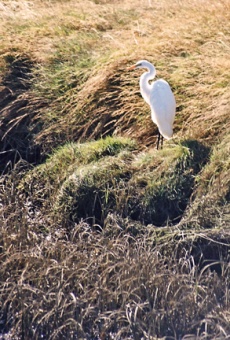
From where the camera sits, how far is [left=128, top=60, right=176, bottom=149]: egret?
259 inches

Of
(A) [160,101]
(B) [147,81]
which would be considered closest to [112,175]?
(A) [160,101]

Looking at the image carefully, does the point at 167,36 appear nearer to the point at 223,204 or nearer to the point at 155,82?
the point at 155,82

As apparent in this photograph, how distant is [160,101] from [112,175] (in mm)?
673

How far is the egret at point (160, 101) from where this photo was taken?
6.59m

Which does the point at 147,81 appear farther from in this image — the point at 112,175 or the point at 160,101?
the point at 112,175

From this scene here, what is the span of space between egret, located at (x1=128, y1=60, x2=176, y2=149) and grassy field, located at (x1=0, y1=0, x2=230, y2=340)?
0.16 metres

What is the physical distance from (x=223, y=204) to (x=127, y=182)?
2.63ft

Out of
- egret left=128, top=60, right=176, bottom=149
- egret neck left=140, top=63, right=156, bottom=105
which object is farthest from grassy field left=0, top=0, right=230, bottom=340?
egret neck left=140, top=63, right=156, bottom=105

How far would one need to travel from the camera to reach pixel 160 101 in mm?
6633

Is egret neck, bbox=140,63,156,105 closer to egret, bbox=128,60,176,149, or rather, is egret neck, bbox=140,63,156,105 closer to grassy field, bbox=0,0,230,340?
egret, bbox=128,60,176,149

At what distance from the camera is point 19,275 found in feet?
17.0

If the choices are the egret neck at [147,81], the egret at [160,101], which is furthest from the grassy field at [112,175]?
the egret neck at [147,81]

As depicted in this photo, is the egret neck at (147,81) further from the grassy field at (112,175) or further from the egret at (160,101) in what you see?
the grassy field at (112,175)

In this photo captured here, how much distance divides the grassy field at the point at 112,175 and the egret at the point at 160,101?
0.16 m
